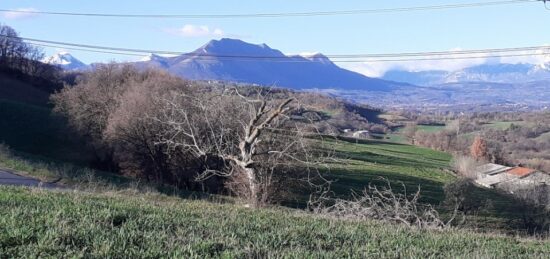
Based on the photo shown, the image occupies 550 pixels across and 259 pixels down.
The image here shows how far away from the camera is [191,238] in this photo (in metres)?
7.26

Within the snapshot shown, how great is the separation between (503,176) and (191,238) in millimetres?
70321

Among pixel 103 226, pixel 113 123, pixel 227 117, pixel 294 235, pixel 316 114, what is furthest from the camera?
pixel 113 123

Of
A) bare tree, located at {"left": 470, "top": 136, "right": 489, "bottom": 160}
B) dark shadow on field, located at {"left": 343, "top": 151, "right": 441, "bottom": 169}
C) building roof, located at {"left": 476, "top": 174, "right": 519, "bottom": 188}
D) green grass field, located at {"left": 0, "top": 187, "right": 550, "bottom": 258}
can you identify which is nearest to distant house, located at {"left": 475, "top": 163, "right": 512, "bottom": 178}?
building roof, located at {"left": 476, "top": 174, "right": 519, "bottom": 188}

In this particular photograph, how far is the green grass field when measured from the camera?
6.20 m

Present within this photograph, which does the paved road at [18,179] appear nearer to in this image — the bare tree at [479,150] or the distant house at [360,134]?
the distant house at [360,134]

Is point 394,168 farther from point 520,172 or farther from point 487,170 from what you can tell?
point 487,170

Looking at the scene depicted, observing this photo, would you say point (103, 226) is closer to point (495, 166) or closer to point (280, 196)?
point (280, 196)

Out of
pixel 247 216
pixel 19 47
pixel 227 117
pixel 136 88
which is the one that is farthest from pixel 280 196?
pixel 19 47

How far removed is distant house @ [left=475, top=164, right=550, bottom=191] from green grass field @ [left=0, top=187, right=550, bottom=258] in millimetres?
56955

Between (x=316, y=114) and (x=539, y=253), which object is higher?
(x=316, y=114)

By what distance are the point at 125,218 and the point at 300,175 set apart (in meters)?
23.1

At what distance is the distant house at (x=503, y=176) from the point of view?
66.8 metres

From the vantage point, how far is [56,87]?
272 feet

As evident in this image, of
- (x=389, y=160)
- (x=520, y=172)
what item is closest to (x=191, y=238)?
(x=389, y=160)
